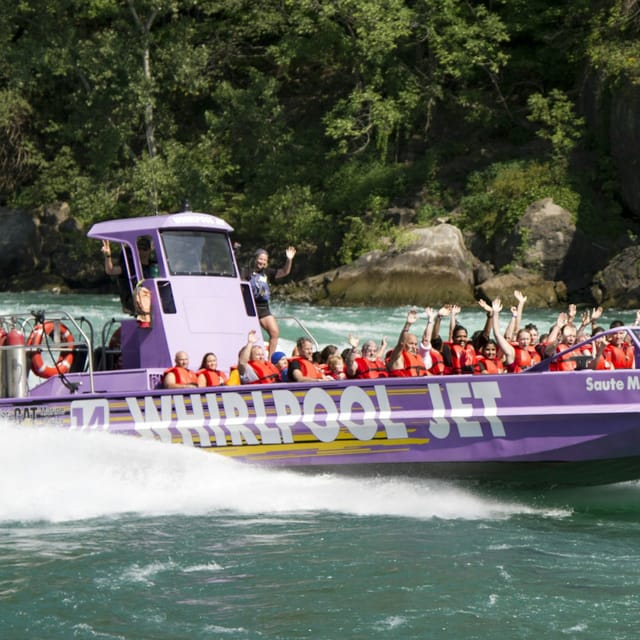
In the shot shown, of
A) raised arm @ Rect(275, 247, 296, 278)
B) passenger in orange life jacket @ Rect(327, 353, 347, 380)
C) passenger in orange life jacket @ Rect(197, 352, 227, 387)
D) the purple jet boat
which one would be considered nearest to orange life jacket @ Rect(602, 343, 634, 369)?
the purple jet boat

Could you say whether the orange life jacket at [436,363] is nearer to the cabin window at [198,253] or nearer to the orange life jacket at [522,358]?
the orange life jacket at [522,358]

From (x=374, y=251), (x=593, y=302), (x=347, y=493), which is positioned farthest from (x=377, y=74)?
(x=347, y=493)

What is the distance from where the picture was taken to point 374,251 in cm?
3403

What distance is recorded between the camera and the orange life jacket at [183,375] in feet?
40.8

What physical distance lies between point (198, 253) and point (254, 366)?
1.86 m

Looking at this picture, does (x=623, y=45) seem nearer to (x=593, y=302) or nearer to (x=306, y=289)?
(x=593, y=302)

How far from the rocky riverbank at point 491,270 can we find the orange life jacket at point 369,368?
19.2m

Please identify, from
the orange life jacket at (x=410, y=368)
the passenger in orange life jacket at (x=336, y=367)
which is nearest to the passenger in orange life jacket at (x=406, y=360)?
the orange life jacket at (x=410, y=368)

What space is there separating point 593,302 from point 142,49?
53.9 feet

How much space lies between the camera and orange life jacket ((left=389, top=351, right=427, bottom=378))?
11.9 meters

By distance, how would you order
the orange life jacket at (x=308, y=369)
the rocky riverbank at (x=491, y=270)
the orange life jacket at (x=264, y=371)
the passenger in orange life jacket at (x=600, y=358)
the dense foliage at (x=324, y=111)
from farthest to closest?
the dense foliage at (x=324, y=111) → the rocky riverbank at (x=491, y=270) → the orange life jacket at (x=264, y=371) → the orange life jacket at (x=308, y=369) → the passenger in orange life jacket at (x=600, y=358)

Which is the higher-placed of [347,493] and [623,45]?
[623,45]

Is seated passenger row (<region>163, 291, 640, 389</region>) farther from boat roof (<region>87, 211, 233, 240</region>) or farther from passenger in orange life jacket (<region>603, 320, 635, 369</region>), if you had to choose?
boat roof (<region>87, 211, 233, 240</region>)

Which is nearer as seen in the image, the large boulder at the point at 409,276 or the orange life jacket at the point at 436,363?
the orange life jacket at the point at 436,363
